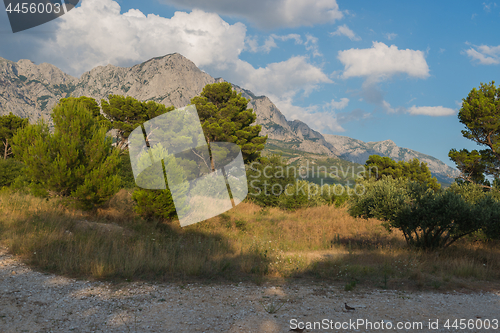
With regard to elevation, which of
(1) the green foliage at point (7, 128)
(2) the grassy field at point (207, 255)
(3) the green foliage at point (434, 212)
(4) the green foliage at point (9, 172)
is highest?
(1) the green foliage at point (7, 128)

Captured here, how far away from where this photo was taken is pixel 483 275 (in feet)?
24.6

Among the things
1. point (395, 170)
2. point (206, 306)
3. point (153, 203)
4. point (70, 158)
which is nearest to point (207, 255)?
point (206, 306)

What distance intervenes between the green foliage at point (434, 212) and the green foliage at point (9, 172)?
20.8 m

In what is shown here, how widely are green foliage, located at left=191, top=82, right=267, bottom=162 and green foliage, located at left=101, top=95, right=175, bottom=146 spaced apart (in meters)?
6.63

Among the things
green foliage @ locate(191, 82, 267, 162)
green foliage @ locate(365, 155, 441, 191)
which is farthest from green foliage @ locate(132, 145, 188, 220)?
green foliage @ locate(365, 155, 441, 191)

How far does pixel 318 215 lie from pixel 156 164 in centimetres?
1220

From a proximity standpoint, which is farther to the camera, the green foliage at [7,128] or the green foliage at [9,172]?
the green foliage at [7,128]

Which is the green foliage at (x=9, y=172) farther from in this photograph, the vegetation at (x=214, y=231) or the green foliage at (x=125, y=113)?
the green foliage at (x=125, y=113)

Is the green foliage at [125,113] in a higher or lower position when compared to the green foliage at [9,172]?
higher

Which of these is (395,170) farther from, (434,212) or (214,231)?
(214,231)

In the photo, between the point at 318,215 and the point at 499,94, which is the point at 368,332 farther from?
the point at 499,94

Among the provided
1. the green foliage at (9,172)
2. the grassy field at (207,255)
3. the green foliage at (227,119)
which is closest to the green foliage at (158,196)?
the grassy field at (207,255)

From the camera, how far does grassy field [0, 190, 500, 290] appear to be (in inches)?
262

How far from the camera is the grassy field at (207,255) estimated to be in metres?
6.65
